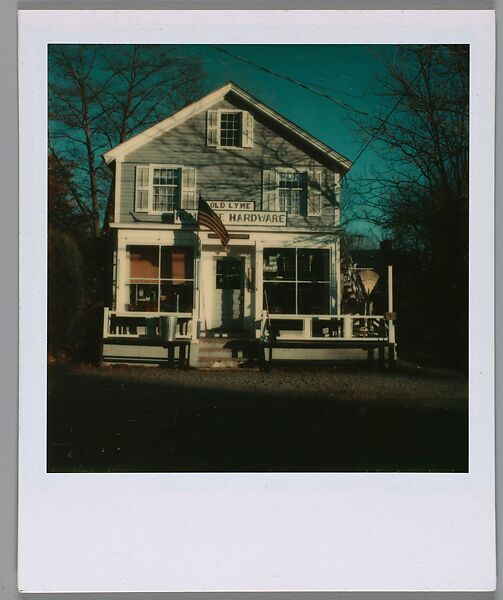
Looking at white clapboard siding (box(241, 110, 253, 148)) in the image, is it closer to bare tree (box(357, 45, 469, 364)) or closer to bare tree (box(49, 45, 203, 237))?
bare tree (box(49, 45, 203, 237))

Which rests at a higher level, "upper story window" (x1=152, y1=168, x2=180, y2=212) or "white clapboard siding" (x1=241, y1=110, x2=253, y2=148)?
"white clapboard siding" (x1=241, y1=110, x2=253, y2=148)

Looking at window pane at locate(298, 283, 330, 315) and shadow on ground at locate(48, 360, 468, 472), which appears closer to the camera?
shadow on ground at locate(48, 360, 468, 472)

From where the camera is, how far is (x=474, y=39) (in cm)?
575

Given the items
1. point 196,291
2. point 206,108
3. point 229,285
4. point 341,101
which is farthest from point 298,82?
point 196,291

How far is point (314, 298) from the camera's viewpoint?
25.2ft

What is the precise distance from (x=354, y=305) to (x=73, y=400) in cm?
333

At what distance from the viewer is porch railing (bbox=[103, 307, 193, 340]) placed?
7164 millimetres

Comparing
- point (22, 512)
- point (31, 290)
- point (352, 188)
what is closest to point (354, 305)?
point (352, 188)

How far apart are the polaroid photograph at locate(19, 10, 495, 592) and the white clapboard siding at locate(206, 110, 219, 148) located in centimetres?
2

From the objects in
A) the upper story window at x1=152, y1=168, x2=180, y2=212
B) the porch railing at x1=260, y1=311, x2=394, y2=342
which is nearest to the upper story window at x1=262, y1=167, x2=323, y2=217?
the upper story window at x1=152, y1=168, x2=180, y2=212

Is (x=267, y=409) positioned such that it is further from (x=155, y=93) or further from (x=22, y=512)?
(x=155, y=93)

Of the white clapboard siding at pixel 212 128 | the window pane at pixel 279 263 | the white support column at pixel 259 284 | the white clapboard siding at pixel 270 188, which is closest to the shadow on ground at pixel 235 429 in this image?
the white support column at pixel 259 284

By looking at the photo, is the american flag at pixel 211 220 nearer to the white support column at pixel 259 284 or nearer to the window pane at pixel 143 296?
the white support column at pixel 259 284

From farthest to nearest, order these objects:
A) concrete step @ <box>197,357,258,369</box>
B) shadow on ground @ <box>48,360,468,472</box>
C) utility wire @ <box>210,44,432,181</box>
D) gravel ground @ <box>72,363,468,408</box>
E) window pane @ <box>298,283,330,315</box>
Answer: window pane @ <box>298,283,330,315</box>
concrete step @ <box>197,357,258,369</box>
gravel ground @ <box>72,363,468,408</box>
utility wire @ <box>210,44,432,181</box>
shadow on ground @ <box>48,360,468,472</box>
